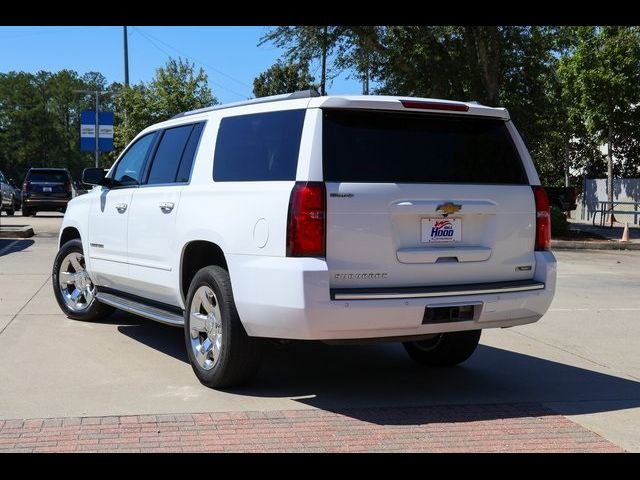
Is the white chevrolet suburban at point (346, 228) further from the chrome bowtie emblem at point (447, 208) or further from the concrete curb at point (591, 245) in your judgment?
the concrete curb at point (591, 245)

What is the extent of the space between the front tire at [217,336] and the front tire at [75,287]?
2.56 meters

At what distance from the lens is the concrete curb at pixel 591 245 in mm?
20328

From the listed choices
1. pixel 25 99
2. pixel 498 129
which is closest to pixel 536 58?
pixel 498 129

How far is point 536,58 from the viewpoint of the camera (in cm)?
2466

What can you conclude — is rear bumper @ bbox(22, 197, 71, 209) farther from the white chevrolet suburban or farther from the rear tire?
the rear tire

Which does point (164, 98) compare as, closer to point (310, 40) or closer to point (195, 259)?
point (310, 40)

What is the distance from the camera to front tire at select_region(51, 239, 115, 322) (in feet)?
27.0

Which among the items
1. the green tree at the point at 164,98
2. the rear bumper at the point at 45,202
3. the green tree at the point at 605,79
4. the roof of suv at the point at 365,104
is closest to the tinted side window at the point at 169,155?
the roof of suv at the point at 365,104

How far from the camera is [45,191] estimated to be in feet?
94.3

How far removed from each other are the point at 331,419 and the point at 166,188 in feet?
8.20

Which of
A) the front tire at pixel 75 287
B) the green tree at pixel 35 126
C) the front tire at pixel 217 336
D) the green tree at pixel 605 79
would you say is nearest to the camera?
the front tire at pixel 217 336

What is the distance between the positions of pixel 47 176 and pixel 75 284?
71.6ft

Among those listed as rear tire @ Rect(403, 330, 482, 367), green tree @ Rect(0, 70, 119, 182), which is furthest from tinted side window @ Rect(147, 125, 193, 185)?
green tree @ Rect(0, 70, 119, 182)
